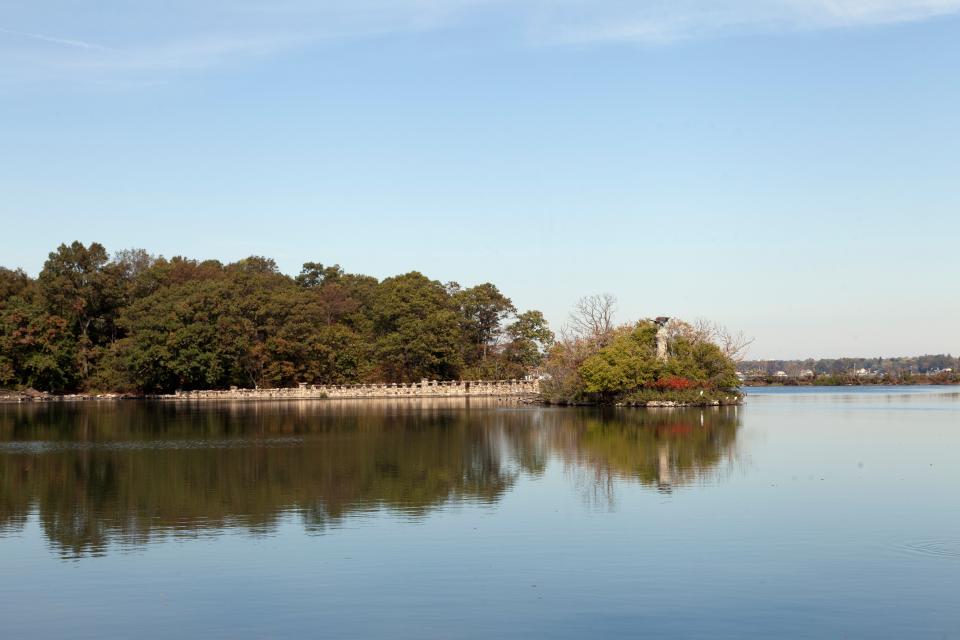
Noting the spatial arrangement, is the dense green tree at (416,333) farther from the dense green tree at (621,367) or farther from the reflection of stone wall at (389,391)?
the dense green tree at (621,367)

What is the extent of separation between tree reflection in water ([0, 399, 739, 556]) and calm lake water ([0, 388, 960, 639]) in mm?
122

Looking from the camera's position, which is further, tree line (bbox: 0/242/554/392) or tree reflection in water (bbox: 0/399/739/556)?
tree line (bbox: 0/242/554/392)

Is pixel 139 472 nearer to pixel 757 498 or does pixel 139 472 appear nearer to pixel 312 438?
pixel 312 438

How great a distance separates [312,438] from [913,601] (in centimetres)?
2679

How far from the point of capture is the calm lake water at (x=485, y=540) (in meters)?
11.6

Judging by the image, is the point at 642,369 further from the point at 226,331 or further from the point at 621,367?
the point at 226,331

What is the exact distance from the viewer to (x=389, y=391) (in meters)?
80.5

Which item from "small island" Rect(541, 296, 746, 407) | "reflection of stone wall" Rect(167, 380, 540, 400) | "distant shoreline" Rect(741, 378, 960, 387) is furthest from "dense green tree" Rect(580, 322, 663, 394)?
"distant shoreline" Rect(741, 378, 960, 387)

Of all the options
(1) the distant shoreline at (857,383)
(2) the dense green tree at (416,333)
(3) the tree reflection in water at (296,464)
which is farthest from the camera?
(1) the distant shoreline at (857,383)

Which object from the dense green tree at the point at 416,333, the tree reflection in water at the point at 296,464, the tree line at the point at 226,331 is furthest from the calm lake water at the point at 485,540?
the dense green tree at the point at 416,333

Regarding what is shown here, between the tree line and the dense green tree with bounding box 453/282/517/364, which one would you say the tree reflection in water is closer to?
the tree line

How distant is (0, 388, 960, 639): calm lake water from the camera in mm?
11602

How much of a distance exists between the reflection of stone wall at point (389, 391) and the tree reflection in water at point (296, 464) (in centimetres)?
2915

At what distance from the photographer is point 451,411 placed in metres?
56.7
